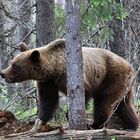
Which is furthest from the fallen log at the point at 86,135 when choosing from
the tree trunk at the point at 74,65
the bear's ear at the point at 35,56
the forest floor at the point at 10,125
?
the bear's ear at the point at 35,56

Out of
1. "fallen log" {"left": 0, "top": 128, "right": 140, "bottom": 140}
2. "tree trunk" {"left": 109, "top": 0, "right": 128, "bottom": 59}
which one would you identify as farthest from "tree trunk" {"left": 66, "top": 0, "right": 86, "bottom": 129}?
"tree trunk" {"left": 109, "top": 0, "right": 128, "bottom": 59}

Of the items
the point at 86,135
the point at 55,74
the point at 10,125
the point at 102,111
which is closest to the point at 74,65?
the point at 86,135

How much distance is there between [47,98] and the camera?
23.4 feet

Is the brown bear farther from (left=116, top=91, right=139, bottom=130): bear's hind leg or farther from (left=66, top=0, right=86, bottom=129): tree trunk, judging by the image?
(left=66, top=0, right=86, bottom=129): tree trunk

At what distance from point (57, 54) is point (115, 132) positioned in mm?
2007

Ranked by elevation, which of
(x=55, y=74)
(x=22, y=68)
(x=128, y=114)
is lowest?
(x=128, y=114)

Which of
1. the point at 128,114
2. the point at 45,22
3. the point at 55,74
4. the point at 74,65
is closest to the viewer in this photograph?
the point at 74,65

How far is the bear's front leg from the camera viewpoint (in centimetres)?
707

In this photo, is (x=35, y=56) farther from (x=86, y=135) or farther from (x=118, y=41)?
(x=118, y=41)

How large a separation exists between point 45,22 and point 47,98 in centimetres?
220

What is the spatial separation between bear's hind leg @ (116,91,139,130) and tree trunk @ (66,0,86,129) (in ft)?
5.42

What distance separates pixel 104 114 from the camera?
7.11 m

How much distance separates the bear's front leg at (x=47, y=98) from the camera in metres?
7.07

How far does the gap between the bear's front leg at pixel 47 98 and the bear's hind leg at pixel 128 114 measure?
117 centimetres
